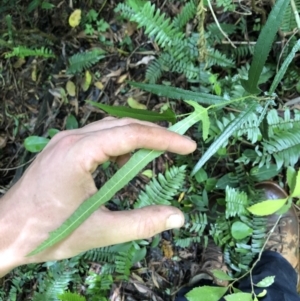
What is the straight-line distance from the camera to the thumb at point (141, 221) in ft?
4.68

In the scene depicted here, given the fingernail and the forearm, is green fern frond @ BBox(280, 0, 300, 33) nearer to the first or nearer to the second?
the fingernail

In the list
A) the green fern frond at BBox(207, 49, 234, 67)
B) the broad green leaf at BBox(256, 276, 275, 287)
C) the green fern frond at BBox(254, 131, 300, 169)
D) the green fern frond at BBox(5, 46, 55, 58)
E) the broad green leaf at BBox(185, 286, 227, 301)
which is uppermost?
the green fern frond at BBox(207, 49, 234, 67)

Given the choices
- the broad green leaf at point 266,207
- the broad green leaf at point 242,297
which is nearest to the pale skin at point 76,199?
the broad green leaf at point 266,207

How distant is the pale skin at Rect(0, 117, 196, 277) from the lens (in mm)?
1406

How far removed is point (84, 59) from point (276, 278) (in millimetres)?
1604

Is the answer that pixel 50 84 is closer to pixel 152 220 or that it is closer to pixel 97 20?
pixel 97 20

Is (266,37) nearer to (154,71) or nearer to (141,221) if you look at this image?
(141,221)

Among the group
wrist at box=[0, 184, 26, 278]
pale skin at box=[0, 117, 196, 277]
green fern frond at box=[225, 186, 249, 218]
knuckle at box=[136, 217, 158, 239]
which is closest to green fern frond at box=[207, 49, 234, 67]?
green fern frond at box=[225, 186, 249, 218]

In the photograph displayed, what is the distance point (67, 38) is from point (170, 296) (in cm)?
170

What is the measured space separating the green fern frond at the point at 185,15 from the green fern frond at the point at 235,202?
91cm

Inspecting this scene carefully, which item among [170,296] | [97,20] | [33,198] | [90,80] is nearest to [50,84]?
[90,80]

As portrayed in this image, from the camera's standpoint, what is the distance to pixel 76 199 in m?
1.50

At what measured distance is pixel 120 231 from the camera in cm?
145

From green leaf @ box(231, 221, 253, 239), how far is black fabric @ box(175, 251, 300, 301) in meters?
0.19
